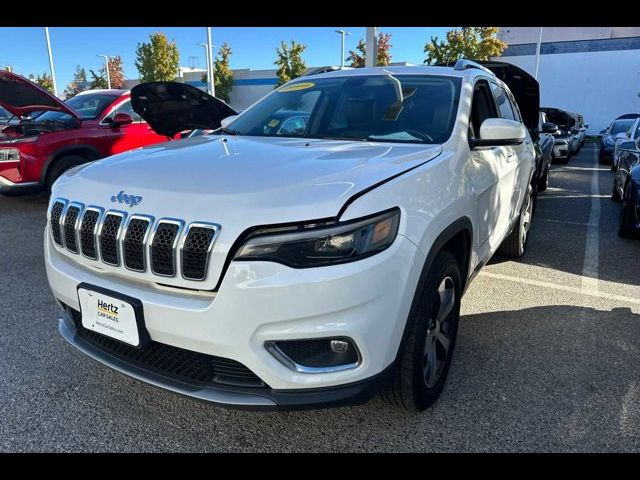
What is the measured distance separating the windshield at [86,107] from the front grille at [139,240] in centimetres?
586

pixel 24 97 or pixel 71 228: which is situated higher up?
pixel 24 97

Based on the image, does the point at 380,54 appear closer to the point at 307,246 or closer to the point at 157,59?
the point at 157,59

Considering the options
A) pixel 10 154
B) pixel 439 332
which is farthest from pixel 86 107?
pixel 439 332

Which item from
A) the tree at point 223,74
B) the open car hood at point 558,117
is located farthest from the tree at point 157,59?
the open car hood at point 558,117

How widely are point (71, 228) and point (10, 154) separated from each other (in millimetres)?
5410

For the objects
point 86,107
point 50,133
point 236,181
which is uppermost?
point 236,181

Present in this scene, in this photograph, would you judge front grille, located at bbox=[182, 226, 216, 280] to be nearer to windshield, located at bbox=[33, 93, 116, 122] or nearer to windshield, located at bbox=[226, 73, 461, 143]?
windshield, located at bbox=[226, 73, 461, 143]

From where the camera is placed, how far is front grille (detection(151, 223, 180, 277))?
1877mm

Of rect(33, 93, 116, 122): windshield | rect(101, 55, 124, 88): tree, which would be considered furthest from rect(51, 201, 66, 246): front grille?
rect(101, 55, 124, 88): tree

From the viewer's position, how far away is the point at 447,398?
8.66ft

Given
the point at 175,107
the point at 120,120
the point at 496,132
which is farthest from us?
the point at 120,120
